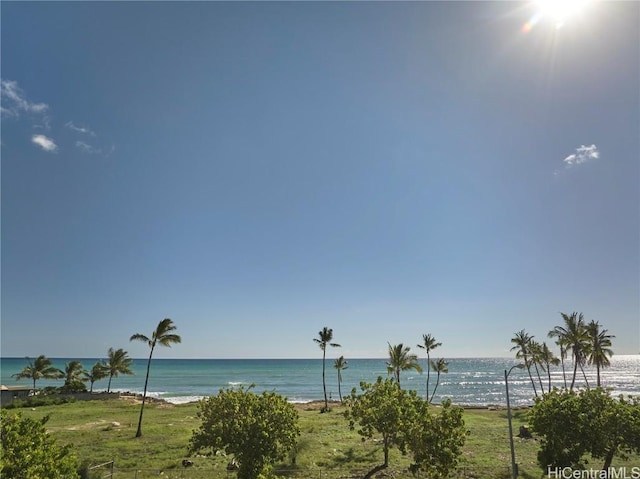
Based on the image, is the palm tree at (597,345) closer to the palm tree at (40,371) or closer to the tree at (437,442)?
the tree at (437,442)

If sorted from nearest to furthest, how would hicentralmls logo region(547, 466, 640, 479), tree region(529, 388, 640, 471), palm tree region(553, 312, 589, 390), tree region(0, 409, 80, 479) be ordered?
1. tree region(0, 409, 80, 479)
2. tree region(529, 388, 640, 471)
3. hicentralmls logo region(547, 466, 640, 479)
4. palm tree region(553, 312, 589, 390)

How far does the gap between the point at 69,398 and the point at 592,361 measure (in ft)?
284

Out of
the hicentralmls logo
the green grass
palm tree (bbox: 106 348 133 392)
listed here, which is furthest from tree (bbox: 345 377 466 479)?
palm tree (bbox: 106 348 133 392)

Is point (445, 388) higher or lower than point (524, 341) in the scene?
lower

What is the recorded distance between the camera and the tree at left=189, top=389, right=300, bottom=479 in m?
20.7

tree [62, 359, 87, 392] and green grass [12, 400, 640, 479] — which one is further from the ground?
tree [62, 359, 87, 392]

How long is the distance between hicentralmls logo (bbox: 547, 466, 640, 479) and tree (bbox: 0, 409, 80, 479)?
26654 mm

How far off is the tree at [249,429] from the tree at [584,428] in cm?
1588

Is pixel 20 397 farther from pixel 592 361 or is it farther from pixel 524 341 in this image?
pixel 592 361

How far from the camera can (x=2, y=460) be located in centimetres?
1184

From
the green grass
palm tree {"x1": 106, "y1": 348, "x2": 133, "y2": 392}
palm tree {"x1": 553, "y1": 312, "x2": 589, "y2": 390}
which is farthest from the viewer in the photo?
palm tree {"x1": 106, "y1": 348, "x2": 133, "y2": 392}

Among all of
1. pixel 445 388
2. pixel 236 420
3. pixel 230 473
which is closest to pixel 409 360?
pixel 230 473

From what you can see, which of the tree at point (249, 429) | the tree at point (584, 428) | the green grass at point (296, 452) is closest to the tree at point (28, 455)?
the tree at point (249, 429)

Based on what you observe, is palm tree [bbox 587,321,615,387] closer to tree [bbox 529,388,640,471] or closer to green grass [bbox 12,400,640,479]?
green grass [bbox 12,400,640,479]
